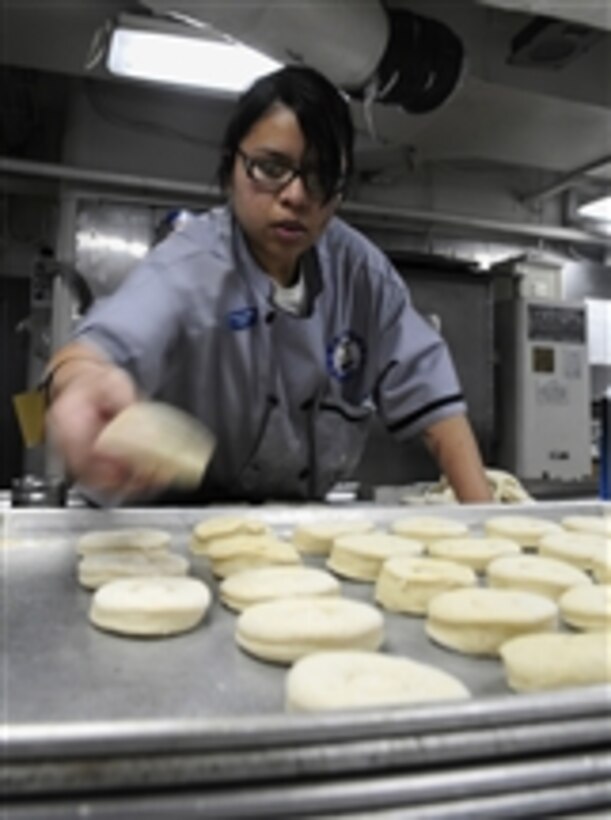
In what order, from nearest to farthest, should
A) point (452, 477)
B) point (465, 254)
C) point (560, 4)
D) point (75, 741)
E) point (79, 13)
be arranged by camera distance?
1. point (75, 741)
2. point (452, 477)
3. point (560, 4)
4. point (79, 13)
5. point (465, 254)

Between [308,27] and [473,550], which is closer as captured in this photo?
[473,550]

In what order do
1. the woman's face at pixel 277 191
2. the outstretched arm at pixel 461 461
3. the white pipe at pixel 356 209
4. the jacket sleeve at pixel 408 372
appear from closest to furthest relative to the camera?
the woman's face at pixel 277 191 < the outstretched arm at pixel 461 461 < the jacket sleeve at pixel 408 372 < the white pipe at pixel 356 209

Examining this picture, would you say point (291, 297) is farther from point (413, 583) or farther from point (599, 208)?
point (599, 208)

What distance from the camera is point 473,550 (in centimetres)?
108

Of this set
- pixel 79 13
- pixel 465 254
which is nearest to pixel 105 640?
pixel 79 13

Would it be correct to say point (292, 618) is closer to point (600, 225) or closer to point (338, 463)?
point (338, 463)

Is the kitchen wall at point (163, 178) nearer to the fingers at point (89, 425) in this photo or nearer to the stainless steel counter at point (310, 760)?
the fingers at point (89, 425)

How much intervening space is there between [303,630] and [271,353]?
93cm

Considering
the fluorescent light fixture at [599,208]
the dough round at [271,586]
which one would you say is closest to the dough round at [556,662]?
the dough round at [271,586]

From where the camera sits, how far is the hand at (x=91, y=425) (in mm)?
850

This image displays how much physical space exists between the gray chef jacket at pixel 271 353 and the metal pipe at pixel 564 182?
2.84 m

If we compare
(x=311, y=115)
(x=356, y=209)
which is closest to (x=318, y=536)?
(x=311, y=115)

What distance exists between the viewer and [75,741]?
0.39 meters

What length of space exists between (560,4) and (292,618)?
2371 mm
